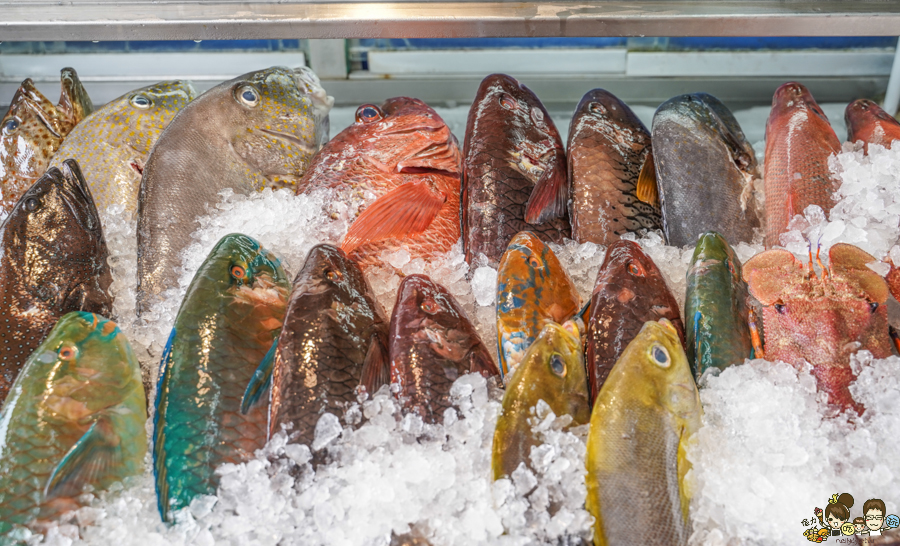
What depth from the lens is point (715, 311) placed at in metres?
1.35

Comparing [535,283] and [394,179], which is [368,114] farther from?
[535,283]

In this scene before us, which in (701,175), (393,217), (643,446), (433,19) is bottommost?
(643,446)

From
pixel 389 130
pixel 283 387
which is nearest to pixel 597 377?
pixel 283 387

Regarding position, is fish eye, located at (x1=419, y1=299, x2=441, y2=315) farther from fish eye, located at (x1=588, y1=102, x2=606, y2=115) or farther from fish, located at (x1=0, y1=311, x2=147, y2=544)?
fish eye, located at (x1=588, y1=102, x2=606, y2=115)

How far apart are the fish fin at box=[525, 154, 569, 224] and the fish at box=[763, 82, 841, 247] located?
1.92 ft

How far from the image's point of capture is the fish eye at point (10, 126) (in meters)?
2.09

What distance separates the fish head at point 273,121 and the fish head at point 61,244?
0.48 meters

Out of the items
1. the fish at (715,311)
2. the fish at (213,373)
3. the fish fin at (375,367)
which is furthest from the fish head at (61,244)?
the fish at (715,311)

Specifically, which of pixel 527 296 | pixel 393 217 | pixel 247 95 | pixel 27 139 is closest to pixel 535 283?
pixel 527 296

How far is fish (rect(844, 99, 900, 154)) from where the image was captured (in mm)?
1813

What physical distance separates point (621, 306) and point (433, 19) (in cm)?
95

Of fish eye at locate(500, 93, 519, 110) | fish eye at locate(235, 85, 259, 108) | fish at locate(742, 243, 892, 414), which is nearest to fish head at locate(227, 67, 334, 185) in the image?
fish eye at locate(235, 85, 259, 108)

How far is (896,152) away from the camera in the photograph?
5.59 ft

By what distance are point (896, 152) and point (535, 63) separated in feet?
5.24
